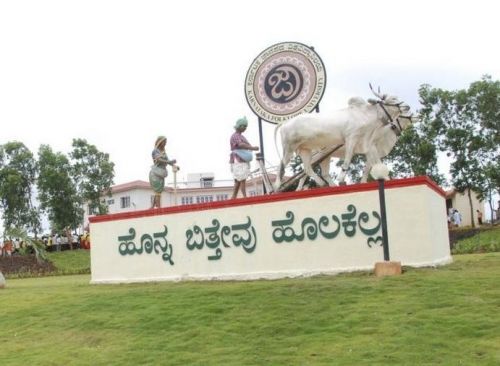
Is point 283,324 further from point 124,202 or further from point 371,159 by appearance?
point 124,202

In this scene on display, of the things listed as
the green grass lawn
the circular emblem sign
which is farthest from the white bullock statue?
the green grass lawn

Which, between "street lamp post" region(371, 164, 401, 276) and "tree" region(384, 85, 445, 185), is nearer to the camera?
"street lamp post" region(371, 164, 401, 276)

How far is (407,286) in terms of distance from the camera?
8828 mm

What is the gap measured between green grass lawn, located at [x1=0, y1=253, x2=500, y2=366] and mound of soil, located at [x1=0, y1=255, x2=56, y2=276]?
19.1 m

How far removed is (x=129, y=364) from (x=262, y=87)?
8683 millimetres

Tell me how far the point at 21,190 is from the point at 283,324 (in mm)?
38174

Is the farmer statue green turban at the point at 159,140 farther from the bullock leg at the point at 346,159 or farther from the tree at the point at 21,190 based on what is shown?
the tree at the point at 21,190

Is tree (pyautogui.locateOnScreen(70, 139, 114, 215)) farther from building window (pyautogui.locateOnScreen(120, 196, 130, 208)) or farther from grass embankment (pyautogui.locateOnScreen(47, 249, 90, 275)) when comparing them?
building window (pyautogui.locateOnScreen(120, 196, 130, 208))

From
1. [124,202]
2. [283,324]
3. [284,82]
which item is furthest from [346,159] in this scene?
[124,202]

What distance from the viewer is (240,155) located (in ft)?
43.7

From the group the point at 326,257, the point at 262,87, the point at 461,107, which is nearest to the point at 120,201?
the point at 461,107

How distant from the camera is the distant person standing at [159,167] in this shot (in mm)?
A: 13930

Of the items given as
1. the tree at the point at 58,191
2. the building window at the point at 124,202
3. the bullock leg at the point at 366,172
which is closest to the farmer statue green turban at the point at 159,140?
the bullock leg at the point at 366,172

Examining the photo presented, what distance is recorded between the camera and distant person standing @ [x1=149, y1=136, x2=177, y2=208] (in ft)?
45.7
